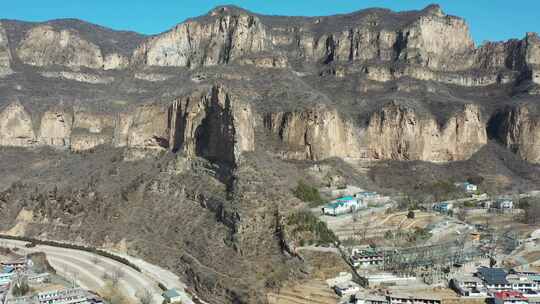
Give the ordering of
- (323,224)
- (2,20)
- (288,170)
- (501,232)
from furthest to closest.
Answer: (2,20)
(288,170)
(501,232)
(323,224)

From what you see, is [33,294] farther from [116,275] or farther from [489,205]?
[489,205]

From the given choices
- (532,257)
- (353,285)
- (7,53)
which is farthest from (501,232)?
(7,53)

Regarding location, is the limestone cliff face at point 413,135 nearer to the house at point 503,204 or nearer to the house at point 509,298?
the house at point 503,204

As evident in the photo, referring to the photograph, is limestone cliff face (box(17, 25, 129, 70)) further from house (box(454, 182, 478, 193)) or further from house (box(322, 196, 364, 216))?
house (box(454, 182, 478, 193))

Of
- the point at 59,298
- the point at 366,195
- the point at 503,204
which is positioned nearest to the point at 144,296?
the point at 59,298

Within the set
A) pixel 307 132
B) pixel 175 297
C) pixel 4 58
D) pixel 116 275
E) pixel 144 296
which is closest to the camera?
pixel 175 297

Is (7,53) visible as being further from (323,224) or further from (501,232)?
(501,232)

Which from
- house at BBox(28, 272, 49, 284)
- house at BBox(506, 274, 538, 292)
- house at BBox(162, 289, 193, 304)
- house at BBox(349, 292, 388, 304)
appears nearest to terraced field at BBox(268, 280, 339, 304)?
house at BBox(349, 292, 388, 304)
